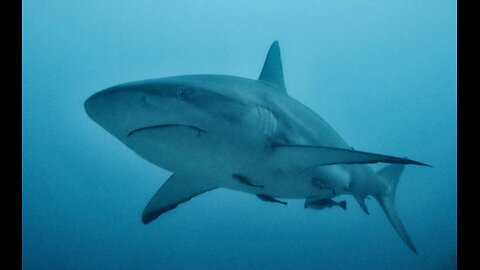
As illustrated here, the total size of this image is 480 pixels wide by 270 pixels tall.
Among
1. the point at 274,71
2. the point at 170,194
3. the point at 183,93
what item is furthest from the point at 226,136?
the point at 274,71

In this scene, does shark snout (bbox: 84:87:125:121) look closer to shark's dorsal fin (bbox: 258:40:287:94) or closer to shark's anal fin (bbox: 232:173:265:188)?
shark's anal fin (bbox: 232:173:265:188)

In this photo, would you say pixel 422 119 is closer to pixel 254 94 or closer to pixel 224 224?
pixel 224 224

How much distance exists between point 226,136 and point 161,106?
498 millimetres

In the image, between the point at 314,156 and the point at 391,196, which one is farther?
the point at 391,196

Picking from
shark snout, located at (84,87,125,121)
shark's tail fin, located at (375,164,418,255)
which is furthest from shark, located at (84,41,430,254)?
shark's tail fin, located at (375,164,418,255)

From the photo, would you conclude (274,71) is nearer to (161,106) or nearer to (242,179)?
(242,179)

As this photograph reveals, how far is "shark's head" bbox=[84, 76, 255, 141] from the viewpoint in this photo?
1.99 metres

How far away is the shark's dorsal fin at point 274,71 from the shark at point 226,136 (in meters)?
0.01

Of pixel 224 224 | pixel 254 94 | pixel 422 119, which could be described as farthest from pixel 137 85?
pixel 422 119

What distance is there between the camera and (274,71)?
12.2ft

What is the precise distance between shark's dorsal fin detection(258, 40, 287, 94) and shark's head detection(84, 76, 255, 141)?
47.2 inches

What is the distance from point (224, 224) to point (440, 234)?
1050 centimetres

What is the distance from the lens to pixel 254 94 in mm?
2850
